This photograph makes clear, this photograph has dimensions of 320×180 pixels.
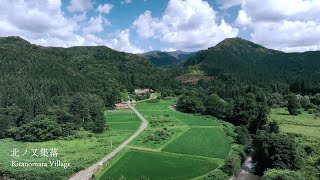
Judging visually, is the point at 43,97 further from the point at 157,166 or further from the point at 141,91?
the point at 141,91

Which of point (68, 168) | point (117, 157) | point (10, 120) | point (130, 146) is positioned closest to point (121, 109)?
point (10, 120)

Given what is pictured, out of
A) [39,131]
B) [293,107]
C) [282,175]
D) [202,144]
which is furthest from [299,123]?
[39,131]

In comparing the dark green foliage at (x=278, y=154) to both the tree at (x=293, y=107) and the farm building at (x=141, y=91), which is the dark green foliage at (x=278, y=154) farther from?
the farm building at (x=141, y=91)

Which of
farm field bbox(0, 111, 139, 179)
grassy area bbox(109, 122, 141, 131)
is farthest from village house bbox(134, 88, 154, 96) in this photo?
farm field bbox(0, 111, 139, 179)

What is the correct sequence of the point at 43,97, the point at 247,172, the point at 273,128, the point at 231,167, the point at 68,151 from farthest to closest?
the point at 43,97, the point at 273,128, the point at 68,151, the point at 247,172, the point at 231,167

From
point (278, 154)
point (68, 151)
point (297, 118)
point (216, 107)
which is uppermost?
point (216, 107)

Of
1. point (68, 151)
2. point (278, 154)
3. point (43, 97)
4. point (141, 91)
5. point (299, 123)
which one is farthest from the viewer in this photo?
point (141, 91)

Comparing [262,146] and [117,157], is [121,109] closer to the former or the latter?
[117,157]

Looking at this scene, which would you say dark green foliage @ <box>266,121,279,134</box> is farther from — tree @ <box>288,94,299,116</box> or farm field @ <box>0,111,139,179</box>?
farm field @ <box>0,111,139,179</box>
